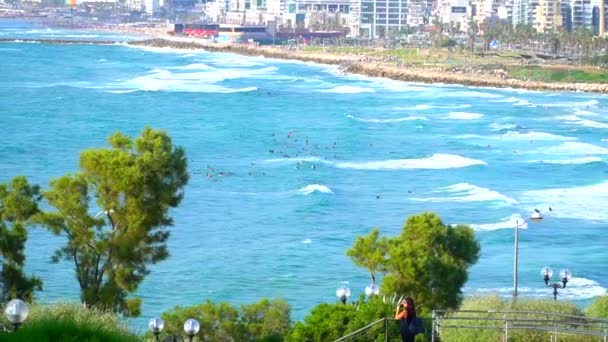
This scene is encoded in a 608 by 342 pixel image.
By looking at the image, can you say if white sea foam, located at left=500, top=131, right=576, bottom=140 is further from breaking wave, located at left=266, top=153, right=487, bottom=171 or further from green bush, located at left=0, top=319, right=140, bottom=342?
green bush, located at left=0, top=319, right=140, bottom=342

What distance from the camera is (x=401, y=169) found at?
163 feet

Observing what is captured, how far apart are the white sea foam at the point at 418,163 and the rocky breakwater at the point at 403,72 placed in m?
38.6

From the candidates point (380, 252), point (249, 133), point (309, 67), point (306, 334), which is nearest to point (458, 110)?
point (249, 133)

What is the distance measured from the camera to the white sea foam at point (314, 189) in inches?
1704

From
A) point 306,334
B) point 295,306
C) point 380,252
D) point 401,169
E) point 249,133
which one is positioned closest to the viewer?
point 306,334

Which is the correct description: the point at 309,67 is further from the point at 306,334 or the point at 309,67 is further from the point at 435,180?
the point at 306,334

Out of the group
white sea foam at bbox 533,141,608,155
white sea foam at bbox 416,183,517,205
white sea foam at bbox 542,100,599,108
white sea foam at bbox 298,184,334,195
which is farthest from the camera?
white sea foam at bbox 542,100,599,108

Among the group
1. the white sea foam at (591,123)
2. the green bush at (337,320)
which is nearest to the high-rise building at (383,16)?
the white sea foam at (591,123)

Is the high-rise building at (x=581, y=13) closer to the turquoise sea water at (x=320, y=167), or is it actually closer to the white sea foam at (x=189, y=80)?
the white sea foam at (x=189, y=80)

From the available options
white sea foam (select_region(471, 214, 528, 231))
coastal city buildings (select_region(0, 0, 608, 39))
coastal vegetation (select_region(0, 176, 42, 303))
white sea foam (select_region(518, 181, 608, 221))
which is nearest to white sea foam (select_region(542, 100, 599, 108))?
white sea foam (select_region(518, 181, 608, 221))

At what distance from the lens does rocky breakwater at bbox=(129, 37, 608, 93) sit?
91.6m

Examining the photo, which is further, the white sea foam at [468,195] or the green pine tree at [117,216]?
the white sea foam at [468,195]

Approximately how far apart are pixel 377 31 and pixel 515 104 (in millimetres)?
88442

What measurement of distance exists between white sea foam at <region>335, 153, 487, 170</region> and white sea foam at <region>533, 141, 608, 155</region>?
4.54 metres
